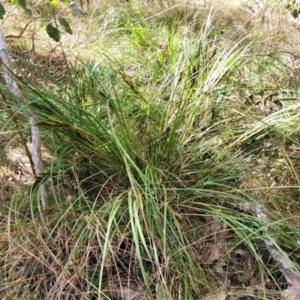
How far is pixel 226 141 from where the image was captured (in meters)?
1.79

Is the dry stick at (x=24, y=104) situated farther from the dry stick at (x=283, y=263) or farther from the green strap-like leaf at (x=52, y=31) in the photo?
the dry stick at (x=283, y=263)

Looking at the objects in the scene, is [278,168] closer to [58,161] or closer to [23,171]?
[58,161]

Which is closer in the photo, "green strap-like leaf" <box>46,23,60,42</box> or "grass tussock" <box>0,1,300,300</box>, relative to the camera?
"grass tussock" <box>0,1,300,300</box>

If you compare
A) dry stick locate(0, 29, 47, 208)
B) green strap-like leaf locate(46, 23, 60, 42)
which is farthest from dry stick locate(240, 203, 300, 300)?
green strap-like leaf locate(46, 23, 60, 42)

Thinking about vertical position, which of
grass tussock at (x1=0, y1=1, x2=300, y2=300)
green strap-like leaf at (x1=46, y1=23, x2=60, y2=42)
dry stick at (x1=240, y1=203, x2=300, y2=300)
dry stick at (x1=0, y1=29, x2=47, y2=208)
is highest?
green strap-like leaf at (x1=46, y1=23, x2=60, y2=42)

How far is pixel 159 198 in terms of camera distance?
154cm

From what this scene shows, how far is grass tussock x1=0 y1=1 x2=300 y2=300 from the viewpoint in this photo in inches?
55.7

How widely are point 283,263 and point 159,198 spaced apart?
1.61 ft

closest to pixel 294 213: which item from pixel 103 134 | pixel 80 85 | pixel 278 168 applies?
pixel 278 168

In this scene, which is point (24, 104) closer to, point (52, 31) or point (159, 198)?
point (52, 31)

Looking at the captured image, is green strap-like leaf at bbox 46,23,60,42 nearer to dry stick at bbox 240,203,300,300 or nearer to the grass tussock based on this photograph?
the grass tussock

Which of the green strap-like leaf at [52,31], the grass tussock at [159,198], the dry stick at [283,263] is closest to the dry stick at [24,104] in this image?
the grass tussock at [159,198]

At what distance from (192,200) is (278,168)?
44 cm

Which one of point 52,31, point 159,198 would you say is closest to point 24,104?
point 52,31
